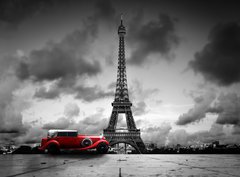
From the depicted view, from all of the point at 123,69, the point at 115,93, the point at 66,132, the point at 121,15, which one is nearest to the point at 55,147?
the point at 66,132

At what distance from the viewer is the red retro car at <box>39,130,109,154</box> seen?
16703 millimetres

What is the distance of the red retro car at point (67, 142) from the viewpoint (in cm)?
1670

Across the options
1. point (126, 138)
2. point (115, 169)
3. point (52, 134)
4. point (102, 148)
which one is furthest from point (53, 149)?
point (126, 138)

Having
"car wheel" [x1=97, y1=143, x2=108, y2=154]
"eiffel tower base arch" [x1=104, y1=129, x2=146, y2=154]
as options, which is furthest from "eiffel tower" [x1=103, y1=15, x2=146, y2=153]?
"car wheel" [x1=97, y1=143, x2=108, y2=154]

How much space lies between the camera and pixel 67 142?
16844mm

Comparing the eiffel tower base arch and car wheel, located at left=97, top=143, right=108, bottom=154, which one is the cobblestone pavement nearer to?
car wheel, located at left=97, top=143, right=108, bottom=154

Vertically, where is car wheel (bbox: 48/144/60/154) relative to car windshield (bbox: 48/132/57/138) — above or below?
below

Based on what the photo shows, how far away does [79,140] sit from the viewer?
16.9m

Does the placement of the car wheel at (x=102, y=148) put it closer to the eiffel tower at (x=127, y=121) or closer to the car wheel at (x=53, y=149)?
the car wheel at (x=53, y=149)

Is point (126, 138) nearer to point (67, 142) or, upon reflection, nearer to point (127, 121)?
point (127, 121)

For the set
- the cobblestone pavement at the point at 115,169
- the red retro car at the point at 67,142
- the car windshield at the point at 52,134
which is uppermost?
the car windshield at the point at 52,134

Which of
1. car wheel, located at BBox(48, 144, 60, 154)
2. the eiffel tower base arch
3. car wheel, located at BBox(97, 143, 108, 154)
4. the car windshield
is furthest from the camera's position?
the eiffel tower base arch

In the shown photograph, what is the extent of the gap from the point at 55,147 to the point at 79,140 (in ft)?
5.45

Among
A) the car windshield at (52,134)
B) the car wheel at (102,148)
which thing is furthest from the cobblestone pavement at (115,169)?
the car wheel at (102,148)
